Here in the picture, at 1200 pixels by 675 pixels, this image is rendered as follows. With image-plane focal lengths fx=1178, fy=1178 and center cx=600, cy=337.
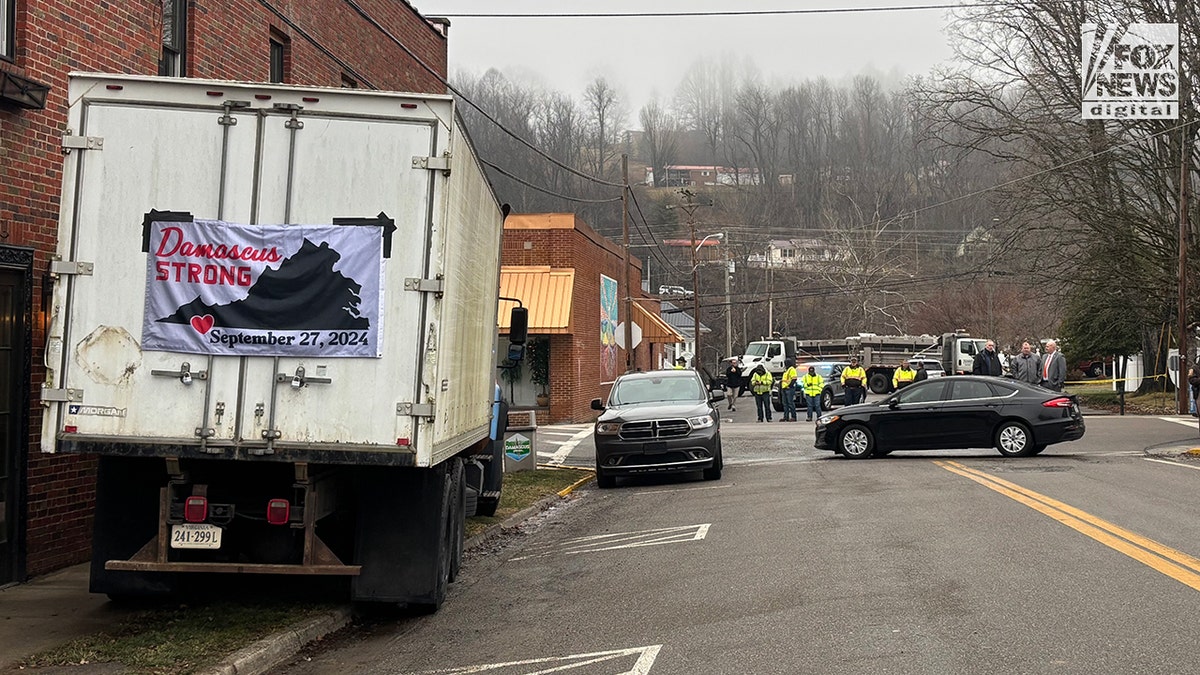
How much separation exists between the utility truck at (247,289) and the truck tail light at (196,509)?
0.04 ft

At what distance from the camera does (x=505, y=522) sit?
1397cm

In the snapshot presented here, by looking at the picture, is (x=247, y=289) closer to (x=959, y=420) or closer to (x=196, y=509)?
(x=196, y=509)

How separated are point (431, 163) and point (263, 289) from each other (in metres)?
1.33

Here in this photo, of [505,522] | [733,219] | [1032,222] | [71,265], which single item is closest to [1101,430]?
[1032,222]

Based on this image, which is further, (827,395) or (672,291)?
(672,291)

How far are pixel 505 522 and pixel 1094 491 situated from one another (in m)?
7.05

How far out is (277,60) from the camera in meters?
15.7

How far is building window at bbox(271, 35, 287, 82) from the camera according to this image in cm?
1555

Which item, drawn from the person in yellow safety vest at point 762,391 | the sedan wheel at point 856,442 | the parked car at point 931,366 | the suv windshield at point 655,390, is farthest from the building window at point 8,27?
the parked car at point 931,366

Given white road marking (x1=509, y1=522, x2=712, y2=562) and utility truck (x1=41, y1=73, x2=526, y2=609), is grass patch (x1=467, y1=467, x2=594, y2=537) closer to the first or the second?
white road marking (x1=509, y1=522, x2=712, y2=562)

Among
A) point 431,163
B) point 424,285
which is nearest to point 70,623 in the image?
point 424,285

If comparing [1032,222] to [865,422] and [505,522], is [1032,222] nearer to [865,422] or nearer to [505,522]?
[865,422]

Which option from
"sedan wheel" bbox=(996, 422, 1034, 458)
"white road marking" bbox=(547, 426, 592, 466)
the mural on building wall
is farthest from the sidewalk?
the mural on building wall

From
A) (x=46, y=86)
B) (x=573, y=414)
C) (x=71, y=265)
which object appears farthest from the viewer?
(x=573, y=414)
